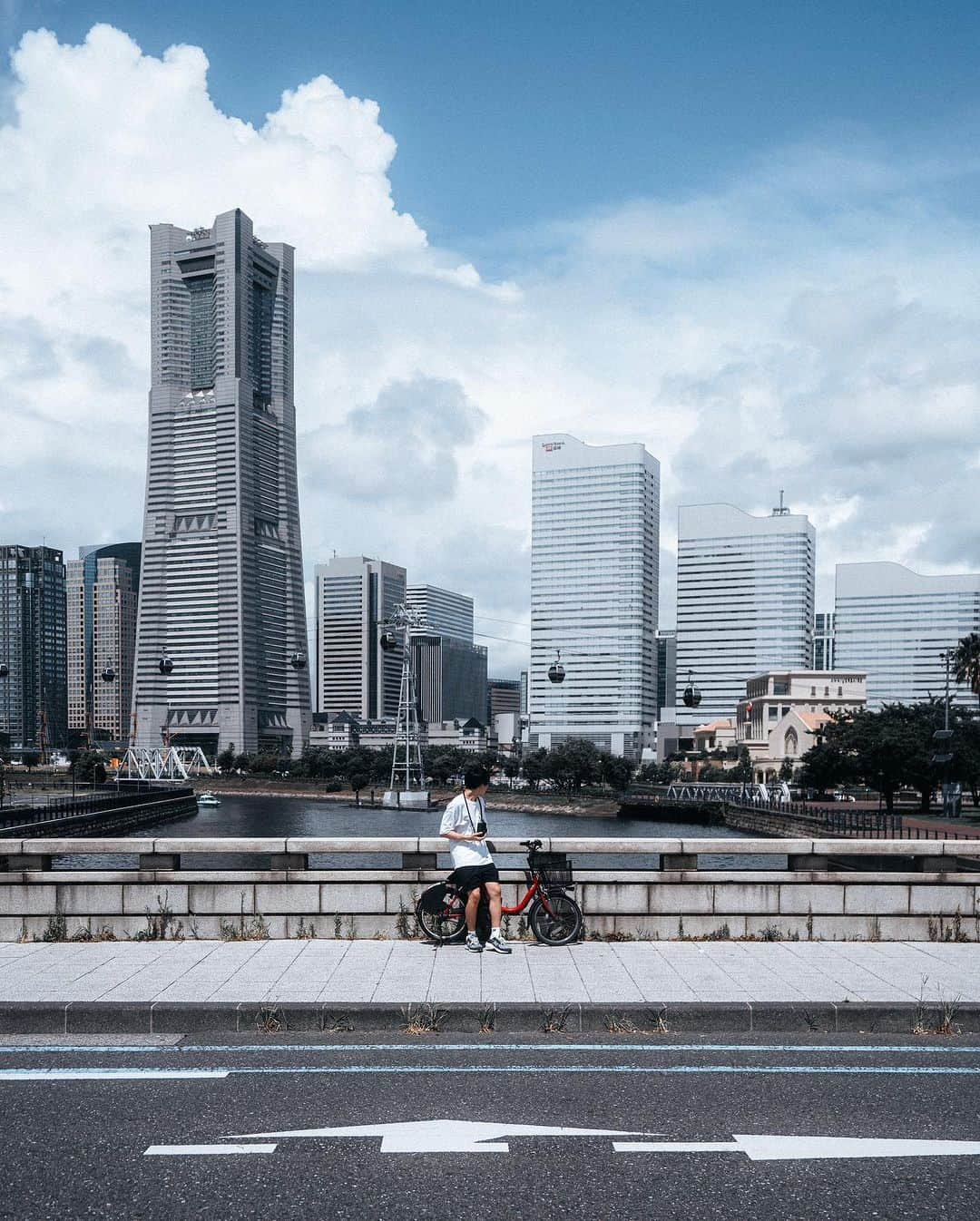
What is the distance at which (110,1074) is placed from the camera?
748 centimetres

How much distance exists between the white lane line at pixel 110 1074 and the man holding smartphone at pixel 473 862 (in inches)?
153

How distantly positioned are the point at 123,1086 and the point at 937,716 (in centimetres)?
9732

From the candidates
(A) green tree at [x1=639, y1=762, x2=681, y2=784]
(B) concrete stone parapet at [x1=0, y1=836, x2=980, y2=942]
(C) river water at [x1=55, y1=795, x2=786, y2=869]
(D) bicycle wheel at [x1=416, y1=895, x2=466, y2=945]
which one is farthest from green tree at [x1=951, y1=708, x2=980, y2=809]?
(A) green tree at [x1=639, y1=762, x2=681, y2=784]

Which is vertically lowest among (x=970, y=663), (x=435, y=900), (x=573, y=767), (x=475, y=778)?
(x=573, y=767)

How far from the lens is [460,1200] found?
17.9 ft

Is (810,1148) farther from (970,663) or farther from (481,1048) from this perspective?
(970,663)

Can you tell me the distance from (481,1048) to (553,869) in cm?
339

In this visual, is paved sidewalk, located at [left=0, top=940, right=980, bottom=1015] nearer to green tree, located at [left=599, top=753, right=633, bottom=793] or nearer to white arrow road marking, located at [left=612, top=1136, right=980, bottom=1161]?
white arrow road marking, located at [left=612, top=1136, right=980, bottom=1161]

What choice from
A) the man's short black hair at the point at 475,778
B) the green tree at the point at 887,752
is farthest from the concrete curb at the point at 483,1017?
the green tree at the point at 887,752

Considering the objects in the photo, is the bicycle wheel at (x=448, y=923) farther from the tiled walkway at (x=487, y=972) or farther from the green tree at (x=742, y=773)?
the green tree at (x=742, y=773)

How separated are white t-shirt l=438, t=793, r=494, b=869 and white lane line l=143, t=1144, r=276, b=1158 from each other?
16.6 feet

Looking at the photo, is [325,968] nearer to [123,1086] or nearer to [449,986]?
[449,986]

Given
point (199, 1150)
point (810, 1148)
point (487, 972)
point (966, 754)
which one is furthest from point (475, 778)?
point (966, 754)

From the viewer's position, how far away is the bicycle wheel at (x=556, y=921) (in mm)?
11336
